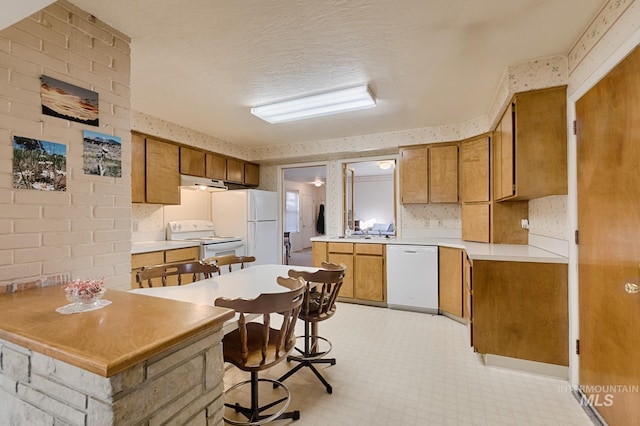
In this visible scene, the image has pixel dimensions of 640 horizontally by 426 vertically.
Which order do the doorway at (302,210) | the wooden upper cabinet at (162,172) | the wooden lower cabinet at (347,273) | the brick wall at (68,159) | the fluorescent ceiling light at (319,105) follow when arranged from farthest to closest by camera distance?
1. the doorway at (302,210)
2. the wooden lower cabinet at (347,273)
3. the wooden upper cabinet at (162,172)
4. the fluorescent ceiling light at (319,105)
5. the brick wall at (68,159)

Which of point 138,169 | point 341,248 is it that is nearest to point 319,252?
point 341,248

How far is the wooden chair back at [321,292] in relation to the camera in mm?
1997

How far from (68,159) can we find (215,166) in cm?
279

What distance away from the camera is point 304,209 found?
9.79m

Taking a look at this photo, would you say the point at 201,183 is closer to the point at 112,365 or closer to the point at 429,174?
the point at 429,174

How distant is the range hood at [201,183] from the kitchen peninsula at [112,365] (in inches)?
115

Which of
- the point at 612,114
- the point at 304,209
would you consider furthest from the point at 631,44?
the point at 304,209

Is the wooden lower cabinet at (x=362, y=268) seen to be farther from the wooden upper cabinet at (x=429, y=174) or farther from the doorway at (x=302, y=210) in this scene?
the doorway at (x=302, y=210)

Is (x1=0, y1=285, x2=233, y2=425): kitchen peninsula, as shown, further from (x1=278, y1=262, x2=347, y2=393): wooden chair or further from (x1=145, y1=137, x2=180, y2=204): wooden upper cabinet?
(x1=145, y1=137, x2=180, y2=204): wooden upper cabinet

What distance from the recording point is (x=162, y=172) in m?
3.51

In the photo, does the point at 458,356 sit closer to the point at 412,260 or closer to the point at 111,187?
the point at 412,260

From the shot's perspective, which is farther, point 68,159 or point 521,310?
point 521,310

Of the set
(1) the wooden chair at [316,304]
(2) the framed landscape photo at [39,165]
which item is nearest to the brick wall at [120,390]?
(2) the framed landscape photo at [39,165]

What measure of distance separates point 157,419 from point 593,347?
7.72 ft
